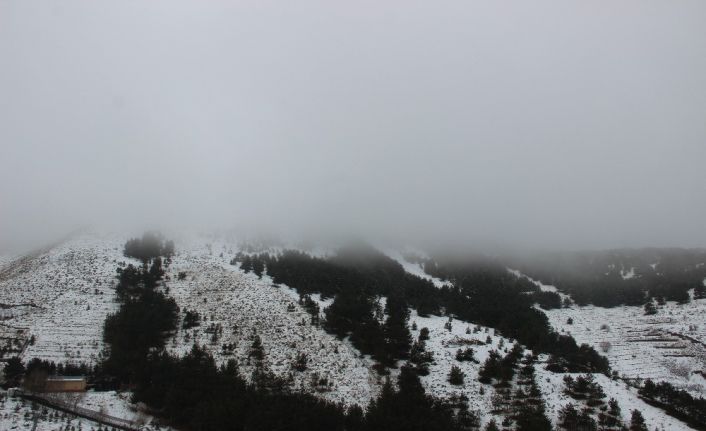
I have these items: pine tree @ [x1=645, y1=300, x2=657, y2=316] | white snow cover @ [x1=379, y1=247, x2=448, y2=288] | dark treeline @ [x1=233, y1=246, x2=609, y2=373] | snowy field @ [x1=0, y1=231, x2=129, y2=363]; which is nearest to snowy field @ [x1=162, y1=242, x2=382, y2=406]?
dark treeline @ [x1=233, y1=246, x2=609, y2=373]

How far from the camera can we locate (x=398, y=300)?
352 feet

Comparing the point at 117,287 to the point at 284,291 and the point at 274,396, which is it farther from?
the point at 274,396

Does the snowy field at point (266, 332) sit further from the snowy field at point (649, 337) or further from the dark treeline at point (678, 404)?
the snowy field at point (649, 337)

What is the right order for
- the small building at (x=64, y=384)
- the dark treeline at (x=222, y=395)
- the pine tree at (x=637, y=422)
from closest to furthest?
the dark treeline at (x=222, y=395) < the pine tree at (x=637, y=422) < the small building at (x=64, y=384)

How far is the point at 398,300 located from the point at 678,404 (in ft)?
171

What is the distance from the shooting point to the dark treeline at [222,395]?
5891 centimetres

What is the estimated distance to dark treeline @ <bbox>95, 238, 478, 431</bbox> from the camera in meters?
58.9

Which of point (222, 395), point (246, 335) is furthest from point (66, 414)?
point (246, 335)

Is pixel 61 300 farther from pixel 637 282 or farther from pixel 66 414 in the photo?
pixel 637 282

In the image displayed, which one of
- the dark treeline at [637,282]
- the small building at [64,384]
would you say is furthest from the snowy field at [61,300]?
the dark treeline at [637,282]

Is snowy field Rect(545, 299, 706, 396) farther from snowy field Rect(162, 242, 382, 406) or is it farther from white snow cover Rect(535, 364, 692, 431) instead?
snowy field Rect(162, 242, 382, 406)

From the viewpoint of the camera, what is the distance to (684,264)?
187 metres

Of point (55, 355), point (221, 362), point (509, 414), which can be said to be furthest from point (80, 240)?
point (509, 414)

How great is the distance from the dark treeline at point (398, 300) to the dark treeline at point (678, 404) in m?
8.84
